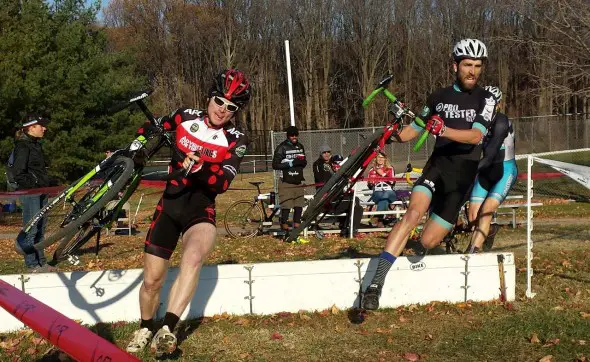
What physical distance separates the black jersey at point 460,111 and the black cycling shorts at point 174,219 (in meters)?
2.61

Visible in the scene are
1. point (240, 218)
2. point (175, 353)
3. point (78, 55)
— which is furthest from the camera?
point (78, 55)

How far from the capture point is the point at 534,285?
7621 millimetres

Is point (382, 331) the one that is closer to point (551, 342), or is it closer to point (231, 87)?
point (551, 342)

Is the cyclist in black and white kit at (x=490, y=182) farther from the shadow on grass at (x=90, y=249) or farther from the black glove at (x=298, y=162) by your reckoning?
the shadow on grass at (x=90, y=249)

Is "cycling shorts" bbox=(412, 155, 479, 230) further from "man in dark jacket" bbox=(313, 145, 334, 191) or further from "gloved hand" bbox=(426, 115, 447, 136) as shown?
"man in dark jacket" bbox=(313, 145, 334, 191)

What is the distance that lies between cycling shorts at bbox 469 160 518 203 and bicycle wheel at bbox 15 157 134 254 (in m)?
4.41

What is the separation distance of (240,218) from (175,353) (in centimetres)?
1000

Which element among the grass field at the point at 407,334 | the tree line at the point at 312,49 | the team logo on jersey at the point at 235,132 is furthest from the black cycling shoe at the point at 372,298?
the tree line at the point at 312,49

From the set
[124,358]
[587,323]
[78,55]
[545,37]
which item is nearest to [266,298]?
[587,323]

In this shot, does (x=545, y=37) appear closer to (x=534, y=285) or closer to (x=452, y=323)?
(x=534, y=285)

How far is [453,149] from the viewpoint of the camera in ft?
21.8

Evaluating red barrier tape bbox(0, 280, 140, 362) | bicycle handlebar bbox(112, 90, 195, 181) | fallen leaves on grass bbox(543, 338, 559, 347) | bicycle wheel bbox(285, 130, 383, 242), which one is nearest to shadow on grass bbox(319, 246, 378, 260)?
bicycle wheel bbox(285, 130, 383, 242)

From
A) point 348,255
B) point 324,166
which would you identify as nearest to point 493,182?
point 348,255

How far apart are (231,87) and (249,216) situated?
984 centimetres
